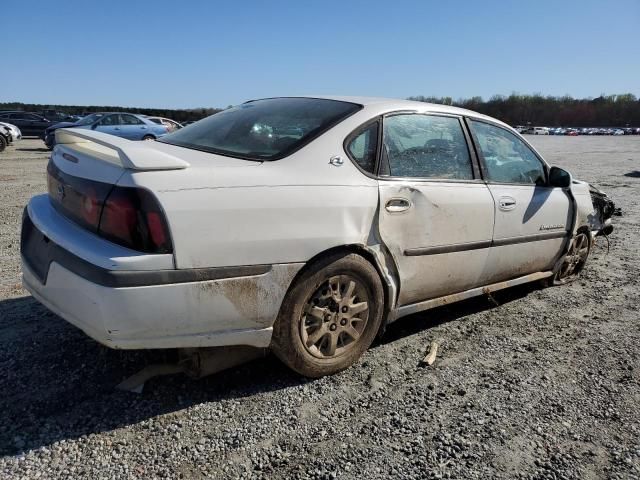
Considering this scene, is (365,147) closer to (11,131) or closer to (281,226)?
(281,226)

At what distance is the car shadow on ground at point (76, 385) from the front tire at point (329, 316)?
0.66ft

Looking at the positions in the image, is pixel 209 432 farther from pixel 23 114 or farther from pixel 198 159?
pixel 23 114

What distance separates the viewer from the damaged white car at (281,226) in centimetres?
221

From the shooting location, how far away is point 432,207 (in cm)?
310

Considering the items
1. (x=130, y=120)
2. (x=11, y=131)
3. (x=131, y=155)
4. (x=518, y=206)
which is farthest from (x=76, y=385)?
(x=11, y=131)

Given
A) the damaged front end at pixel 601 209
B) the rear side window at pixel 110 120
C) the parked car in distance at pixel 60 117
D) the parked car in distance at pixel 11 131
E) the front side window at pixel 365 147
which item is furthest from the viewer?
Result: the parked car in distance at pixel 60 117

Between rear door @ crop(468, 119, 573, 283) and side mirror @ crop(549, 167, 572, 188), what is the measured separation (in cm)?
5

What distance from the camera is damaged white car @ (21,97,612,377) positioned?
2.21 metres

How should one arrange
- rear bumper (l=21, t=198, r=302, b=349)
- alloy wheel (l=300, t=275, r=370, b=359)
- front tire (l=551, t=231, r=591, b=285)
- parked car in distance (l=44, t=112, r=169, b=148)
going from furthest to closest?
parked car in distance (l=44, t=112, r=169, b=148) < front tire (l=551, t=231, r=591, b=285) < alloy wheel (l=300, t=275, r=370, b=359) < rear bumper (l=21, t=198, r=302, b=349)

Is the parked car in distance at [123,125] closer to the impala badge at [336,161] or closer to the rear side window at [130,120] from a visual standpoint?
the rear side window at [130,120]

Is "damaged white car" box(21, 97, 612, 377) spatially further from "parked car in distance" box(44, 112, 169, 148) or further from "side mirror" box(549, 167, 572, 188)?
"parked car in distance" box(44, 112, 169, 148)

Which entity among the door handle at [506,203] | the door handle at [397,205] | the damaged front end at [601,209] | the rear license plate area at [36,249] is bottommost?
the damaged front end at [601,209]

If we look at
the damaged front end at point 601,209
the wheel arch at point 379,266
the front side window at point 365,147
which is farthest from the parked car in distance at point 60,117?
the wheel arch at point 379,266

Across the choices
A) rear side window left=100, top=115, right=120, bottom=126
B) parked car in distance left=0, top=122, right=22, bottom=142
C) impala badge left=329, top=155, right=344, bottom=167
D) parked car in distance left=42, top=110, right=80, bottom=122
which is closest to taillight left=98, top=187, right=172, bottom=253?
impala badge left=329, top=155, right=344, bottom=167
